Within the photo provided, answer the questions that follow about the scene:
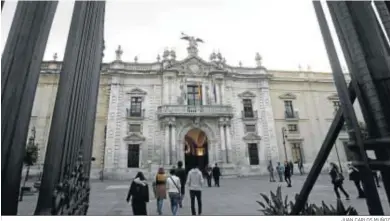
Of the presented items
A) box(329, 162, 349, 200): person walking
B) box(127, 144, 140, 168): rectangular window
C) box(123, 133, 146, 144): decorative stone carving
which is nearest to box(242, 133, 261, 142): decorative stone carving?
box(123, 133, 146, 144): decorative stone carving

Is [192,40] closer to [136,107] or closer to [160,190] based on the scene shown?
[136,107]

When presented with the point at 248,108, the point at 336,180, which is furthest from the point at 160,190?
the point at 248,108

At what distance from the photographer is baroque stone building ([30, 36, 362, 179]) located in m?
14.3

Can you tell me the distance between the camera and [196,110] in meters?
15.3

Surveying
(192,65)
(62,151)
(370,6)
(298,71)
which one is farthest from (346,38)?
(298,71)

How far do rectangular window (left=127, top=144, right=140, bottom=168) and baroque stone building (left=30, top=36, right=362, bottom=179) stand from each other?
0.19 ft

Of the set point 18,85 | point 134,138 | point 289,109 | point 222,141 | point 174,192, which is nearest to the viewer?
point 18,85

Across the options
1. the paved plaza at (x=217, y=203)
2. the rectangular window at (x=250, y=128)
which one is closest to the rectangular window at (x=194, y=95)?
the rectangular window at (x=250, y=128)

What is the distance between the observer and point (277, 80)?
17.5 metres

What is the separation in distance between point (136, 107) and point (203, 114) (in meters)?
4.46

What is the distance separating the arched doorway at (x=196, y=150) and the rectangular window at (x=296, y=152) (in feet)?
19.4

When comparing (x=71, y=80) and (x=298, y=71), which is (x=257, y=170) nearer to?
(x=298, y=71)
